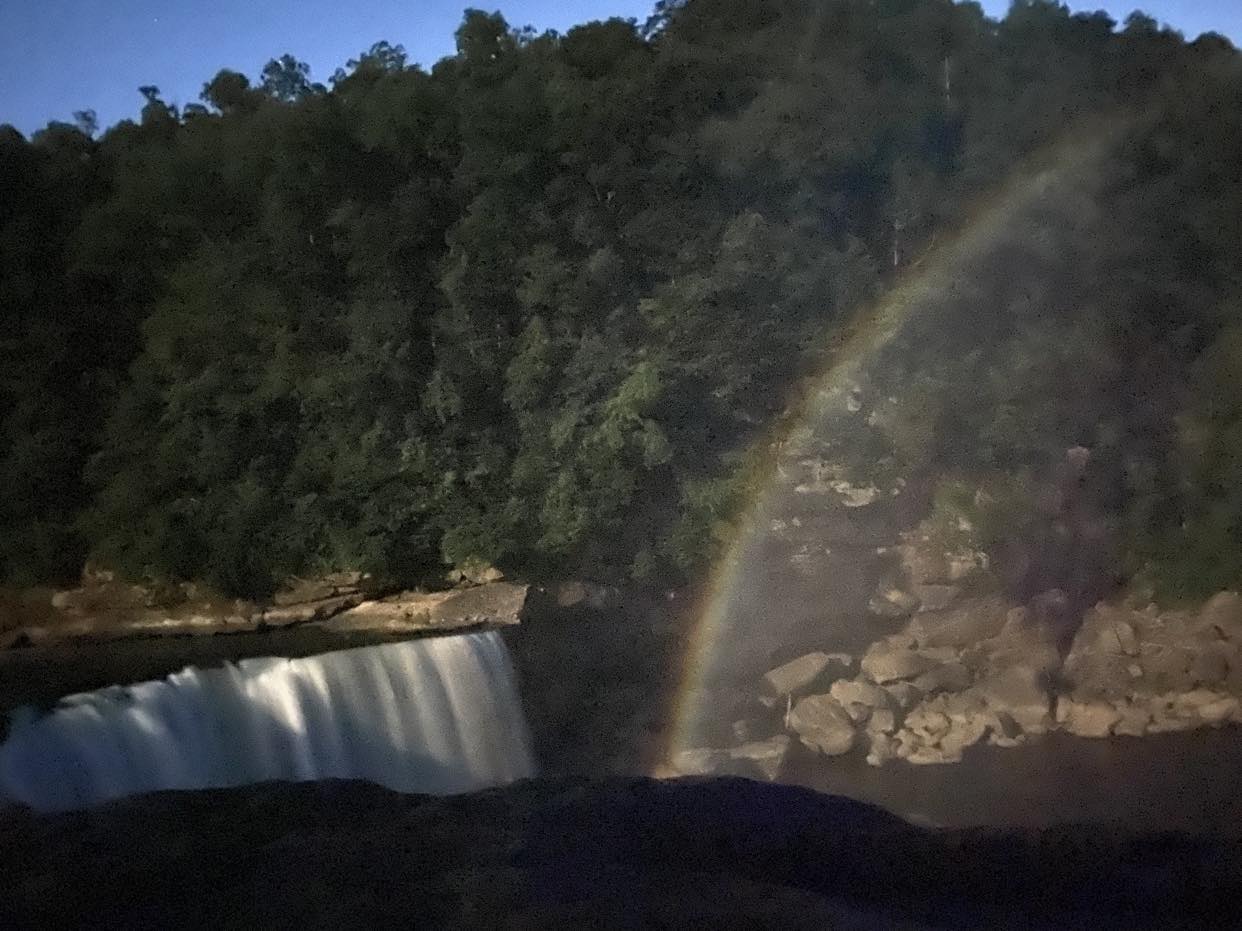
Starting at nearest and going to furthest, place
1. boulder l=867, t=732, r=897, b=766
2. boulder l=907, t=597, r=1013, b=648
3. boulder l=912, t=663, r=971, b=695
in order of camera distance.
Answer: boulder l=867, t=732, r=897, b=766, boulder l=912, t=663, r=971, b=695, boulder l=907, t=597, r=1013, b=648

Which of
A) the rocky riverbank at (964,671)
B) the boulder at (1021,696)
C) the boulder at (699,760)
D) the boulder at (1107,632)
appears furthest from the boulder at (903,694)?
the boulder at (699,760)

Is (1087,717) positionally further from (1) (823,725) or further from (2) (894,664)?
(1) (823,725)

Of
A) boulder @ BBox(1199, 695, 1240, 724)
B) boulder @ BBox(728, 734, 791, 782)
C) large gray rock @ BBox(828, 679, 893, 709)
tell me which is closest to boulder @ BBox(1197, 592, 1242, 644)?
boulder @ BBox(1199, 695, 1240, 724)

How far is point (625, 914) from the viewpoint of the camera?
3.63 m

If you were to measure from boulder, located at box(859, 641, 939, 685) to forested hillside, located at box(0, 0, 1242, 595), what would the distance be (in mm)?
2295

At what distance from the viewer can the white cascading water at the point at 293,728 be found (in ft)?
25.6

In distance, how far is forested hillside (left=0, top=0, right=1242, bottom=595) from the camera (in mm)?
12719

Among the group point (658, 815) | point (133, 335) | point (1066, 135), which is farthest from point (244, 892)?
point (1066, 135)

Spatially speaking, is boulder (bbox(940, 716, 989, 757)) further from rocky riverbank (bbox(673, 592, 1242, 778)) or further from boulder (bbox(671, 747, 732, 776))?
boulder (bbox(671, 747, 732, 776))

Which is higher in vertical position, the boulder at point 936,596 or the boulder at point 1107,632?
the boulder at point 936,596

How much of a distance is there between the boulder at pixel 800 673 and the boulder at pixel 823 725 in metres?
0.20

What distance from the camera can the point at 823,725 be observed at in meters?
11.7

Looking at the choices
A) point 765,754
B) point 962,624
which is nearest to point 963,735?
point 962,624

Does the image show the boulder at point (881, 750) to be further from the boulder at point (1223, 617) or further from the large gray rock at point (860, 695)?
the boulder at point (1223, 617)
